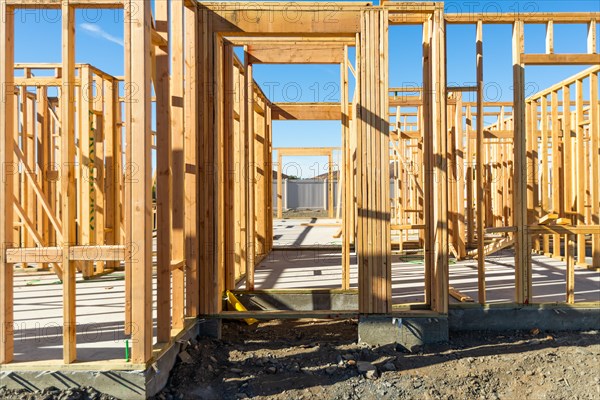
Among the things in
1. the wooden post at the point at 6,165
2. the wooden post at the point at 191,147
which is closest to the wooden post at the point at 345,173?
the wooden post at the point at 191,147

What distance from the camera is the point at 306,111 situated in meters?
10.4

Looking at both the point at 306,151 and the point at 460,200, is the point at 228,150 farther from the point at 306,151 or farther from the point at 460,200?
the point at 306,151

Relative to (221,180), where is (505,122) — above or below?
above

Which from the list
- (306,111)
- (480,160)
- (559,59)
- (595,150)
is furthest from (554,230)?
(306,111)

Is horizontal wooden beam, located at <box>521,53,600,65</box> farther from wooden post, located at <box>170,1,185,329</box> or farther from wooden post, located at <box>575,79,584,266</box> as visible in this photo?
wooden post, located at <box>170,1,185,329</box>

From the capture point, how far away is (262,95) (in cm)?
984

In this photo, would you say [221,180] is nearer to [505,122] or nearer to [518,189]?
[518,189]

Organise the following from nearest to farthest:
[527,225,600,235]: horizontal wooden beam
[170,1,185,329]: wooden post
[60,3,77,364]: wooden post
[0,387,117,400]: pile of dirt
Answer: [0,387,117,400]: pile of dirt
[60,3,77,364]: wooden post
[170,1,185,329]: wooden post
[527,225,600,235]: horizontal wooden beam

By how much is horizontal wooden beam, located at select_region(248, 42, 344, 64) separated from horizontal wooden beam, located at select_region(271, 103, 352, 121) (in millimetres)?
3031

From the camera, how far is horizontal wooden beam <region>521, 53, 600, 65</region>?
5512mm

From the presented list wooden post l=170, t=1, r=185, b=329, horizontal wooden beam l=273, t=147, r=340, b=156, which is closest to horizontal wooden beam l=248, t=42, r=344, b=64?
wooden post l=170, t=1, r=185, b=329

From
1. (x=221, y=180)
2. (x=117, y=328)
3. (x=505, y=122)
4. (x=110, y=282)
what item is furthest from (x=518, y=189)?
(x=505, y=122)

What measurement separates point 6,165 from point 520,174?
18.1ft

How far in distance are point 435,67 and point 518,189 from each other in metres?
1.87
